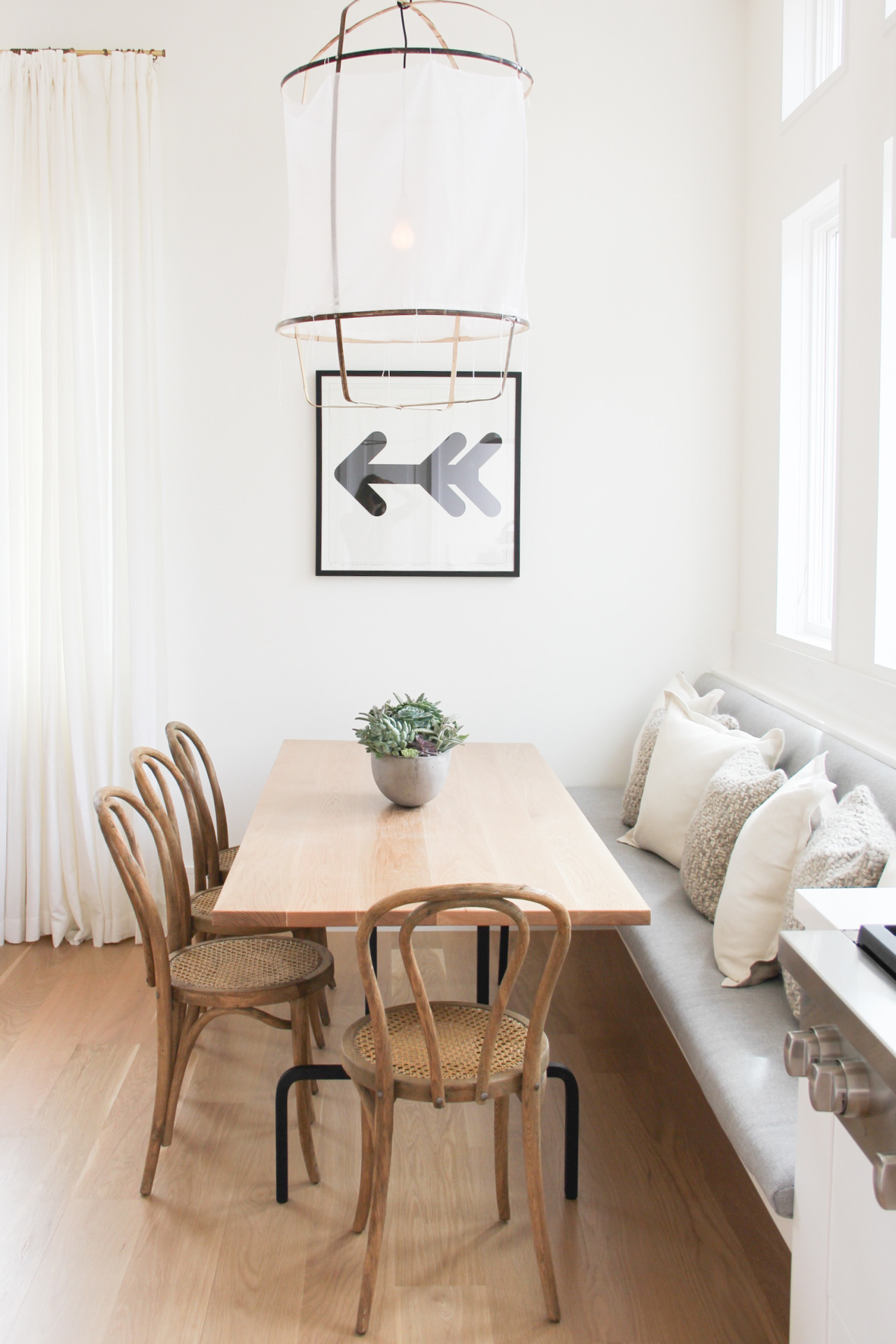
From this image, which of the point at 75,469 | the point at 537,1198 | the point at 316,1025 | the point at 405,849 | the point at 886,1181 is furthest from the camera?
the point at 75,469

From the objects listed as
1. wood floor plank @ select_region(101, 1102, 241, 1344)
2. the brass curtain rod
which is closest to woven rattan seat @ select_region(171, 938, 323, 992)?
wood floor plank @ select_region(101, 1102, 241, 1344)

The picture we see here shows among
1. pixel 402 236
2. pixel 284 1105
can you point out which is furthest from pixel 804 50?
pixel 284 1105

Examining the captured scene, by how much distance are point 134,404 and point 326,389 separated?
63 centimetres

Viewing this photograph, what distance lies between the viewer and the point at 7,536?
11.8 ft

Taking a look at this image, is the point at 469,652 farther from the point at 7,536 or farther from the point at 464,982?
the point at 7,536

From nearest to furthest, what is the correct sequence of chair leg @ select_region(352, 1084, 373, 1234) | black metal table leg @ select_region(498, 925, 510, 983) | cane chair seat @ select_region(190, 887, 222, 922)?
chair leg @ select_region(352, 1084, 373, 1234) < black metal table leg @ select_region(498, 925, 510, 983) < cane chair seat @ select_region(190, 887, 222, 922)

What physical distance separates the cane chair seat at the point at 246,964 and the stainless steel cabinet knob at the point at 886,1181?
4.88 feet

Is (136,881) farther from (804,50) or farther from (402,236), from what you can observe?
(804,50)

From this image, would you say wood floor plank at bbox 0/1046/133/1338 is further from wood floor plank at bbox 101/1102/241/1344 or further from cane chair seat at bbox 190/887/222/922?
cane chair seat at bbox 190/887/222/922

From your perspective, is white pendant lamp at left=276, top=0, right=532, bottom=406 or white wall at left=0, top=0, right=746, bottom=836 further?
white wall at left=0, top=0, right=746, bottom=836

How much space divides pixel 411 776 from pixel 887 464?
53.9 inches

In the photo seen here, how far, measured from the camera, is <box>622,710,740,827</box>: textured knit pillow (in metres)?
3.42

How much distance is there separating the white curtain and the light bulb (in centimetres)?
182

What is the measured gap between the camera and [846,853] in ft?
6.77
